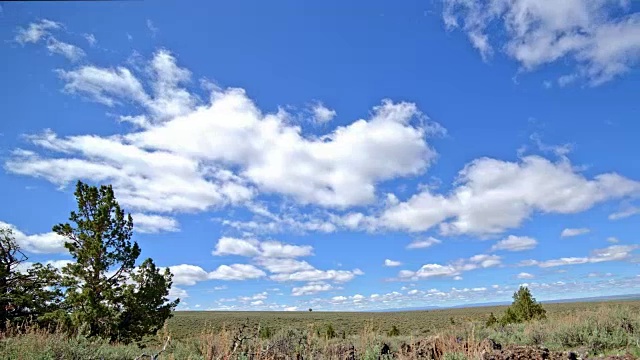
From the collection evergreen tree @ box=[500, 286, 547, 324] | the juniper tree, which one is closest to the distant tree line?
the juniper tree

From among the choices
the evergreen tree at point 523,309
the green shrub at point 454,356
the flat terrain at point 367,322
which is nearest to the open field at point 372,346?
the green shrub at point 454,356

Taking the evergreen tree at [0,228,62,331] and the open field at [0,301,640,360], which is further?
the evergreen tree at [0,228,62,331]

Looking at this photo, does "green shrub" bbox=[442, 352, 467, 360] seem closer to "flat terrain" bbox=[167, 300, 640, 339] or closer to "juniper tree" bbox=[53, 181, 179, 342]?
"flat terrain" bbox=[167, 300, 640, 339]

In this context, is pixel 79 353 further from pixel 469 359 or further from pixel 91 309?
pixel 91 309

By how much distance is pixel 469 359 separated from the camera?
719cm

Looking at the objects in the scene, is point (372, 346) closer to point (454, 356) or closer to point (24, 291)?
point (454, 356)

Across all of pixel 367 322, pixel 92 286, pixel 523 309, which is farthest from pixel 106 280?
pixel 523 309

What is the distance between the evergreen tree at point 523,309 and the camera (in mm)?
21964

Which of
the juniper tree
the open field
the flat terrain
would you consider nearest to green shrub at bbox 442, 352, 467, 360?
the open field

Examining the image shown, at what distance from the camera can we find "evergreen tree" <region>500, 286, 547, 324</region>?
2196cm

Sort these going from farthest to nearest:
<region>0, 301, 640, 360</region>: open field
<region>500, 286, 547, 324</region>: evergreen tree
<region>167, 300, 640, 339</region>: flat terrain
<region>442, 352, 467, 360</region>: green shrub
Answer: <region>500, 286, 547, 324</region>: evergreen tree
<region>167, 300, 640, 339</region>: flat terrain
<region>442, 352, 467, 360</region>: green shrub
<region>0, 301, 640, 360</region>: open field

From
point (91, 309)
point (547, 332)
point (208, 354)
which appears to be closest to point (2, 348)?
point (208, 354)

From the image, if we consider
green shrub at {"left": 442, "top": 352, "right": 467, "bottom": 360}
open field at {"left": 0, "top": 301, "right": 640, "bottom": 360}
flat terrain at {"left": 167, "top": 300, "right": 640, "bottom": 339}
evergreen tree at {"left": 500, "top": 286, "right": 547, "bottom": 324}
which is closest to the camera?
open field at {"left": 0, "top": 301, "right": 640, "bottom": 360}

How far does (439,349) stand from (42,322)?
17.5m
